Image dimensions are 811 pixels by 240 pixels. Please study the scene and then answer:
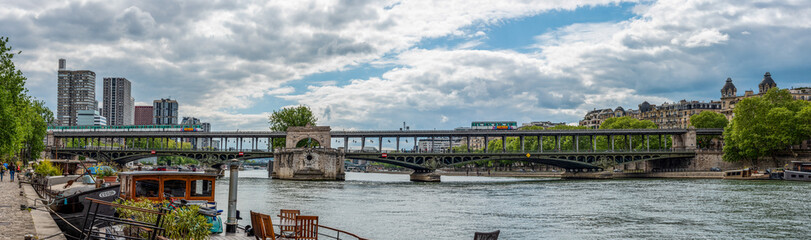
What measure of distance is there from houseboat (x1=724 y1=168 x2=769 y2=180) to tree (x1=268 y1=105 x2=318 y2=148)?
207 ft

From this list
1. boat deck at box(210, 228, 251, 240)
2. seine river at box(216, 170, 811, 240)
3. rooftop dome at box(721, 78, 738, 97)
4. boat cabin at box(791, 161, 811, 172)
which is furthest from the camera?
rooftop dome at box(721, 78, 738, 97)

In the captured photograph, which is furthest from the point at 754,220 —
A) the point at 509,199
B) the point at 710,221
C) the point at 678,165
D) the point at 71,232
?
the point at 678,165

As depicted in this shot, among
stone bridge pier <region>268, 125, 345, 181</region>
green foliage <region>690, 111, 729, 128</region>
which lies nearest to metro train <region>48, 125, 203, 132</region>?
stone bridge pier <region>268, 125, 345, 181</region>

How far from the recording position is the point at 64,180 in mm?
36688

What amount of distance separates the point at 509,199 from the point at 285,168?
4656 centimetres

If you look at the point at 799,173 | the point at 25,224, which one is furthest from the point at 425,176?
the point at 25,224

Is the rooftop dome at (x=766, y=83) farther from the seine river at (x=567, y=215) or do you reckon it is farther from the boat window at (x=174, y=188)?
the boat window at (x=174, y=188)

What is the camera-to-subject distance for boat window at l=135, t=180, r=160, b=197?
63.9ft

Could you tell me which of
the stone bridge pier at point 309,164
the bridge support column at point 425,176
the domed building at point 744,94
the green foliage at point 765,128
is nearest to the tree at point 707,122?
the domed building at point 744,94

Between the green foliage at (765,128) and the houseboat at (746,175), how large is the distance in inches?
192

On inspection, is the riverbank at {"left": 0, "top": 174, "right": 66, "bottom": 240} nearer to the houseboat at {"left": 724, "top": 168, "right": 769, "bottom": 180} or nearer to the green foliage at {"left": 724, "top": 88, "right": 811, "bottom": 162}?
the houseboat at {"left": 724, "top": 168, "right": 769, "bottom": 180}

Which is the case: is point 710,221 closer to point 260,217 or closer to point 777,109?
point 260,217

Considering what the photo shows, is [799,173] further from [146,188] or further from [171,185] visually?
[146,188]

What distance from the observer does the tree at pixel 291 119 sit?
11150 cm
